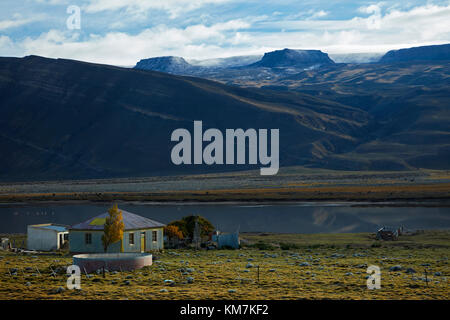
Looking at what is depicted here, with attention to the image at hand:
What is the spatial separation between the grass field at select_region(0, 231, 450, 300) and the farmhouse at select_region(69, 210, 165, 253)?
0.99 meters

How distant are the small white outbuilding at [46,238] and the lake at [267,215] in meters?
15.8

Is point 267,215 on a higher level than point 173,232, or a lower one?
lower

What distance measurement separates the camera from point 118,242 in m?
32.0

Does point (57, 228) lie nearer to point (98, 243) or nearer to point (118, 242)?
point (98, 243)

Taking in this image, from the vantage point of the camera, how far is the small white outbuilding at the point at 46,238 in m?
35.7

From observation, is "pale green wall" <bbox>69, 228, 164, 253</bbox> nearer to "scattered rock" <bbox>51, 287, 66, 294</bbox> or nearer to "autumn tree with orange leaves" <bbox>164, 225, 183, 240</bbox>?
"autumn tree with orange leaves" <bbox>164, 225, 183, 240</bbox>

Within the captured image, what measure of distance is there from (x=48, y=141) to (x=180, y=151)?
41791mm

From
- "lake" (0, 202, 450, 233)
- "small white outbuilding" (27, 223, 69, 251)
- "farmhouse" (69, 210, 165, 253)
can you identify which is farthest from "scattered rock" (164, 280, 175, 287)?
"lake" (0, 202, 450, 233)

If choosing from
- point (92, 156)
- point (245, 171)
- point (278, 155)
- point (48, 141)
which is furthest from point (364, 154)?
point (48, 141)

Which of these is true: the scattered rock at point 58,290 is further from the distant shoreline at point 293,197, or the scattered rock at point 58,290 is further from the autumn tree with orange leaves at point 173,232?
the distant shoreline at point 293,197

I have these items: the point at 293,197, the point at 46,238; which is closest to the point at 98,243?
the point at 46,238

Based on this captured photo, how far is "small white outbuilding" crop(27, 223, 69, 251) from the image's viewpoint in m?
35.7

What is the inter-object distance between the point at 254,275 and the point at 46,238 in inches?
665

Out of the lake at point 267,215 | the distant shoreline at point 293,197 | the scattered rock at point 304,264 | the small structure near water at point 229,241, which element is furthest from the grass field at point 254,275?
the distant shoreline at point 293,197
